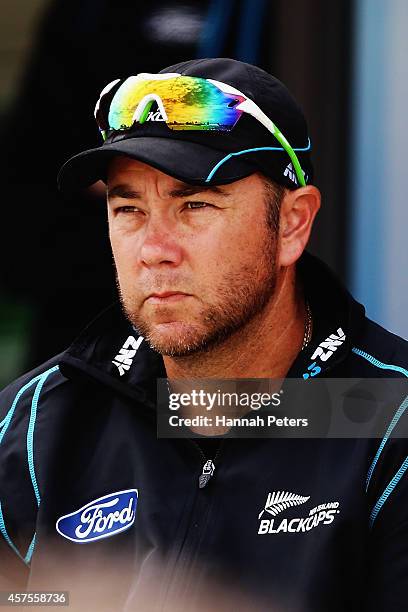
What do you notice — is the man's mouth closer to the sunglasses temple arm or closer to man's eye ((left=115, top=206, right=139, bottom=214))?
man's eye ((left=115, top=206, right=139, bottom=214))

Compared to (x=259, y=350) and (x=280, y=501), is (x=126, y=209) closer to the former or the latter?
(x=259, y=350)

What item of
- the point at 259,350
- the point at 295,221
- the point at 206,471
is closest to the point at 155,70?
the point at 295,221

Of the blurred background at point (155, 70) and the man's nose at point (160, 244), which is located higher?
A: the man's nose at point (160, 244)

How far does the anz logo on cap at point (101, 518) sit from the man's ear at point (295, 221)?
54 cm

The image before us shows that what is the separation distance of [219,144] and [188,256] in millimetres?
210

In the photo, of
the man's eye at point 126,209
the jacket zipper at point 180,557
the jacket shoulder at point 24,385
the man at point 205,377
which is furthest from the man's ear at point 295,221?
the jacket shoulder at point 24,385

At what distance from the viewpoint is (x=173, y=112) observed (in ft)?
6.56

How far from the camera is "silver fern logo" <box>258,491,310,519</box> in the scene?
6.30 feet

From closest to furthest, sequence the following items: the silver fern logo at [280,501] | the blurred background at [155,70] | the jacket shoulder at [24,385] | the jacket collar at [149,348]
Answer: the silver fern logo at [280,501], the jacket collar at [149,348], the jacket shoulder at [24,385], the blurred background at [155,70]

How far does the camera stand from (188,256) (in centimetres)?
197

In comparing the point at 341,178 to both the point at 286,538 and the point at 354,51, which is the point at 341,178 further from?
the point at 286,538

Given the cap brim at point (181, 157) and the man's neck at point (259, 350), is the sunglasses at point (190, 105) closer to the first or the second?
the cap brim at point (181, 157)

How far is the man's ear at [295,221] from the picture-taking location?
83.0 inches

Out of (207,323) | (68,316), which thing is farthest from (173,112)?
(68,316)
